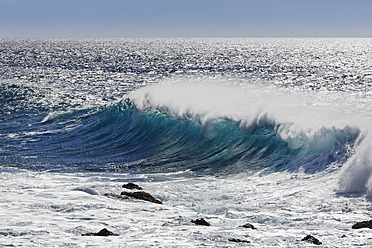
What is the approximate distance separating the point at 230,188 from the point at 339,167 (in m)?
3.18

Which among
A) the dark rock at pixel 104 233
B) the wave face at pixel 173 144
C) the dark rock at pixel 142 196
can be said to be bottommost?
the dark rock at pixel 104 233

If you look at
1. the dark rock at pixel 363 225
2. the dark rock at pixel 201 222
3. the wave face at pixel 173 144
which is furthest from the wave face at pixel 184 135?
the dark rock at pixel 201 222

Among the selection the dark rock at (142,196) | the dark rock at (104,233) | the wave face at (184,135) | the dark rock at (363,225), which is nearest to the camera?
the dark rock at (104,233)

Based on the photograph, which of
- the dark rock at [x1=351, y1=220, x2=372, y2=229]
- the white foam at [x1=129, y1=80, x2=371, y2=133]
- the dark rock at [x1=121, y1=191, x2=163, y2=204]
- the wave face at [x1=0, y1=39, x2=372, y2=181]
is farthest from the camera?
the white foam at [x1=129, y1=80, x2=371, y2=133]

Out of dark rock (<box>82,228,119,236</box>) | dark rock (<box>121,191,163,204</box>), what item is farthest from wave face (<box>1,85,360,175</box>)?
dark rock (<box>82,228,119,236</box>)

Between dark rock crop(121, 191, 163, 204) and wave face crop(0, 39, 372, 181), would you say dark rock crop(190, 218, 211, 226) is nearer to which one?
dark rock crop(121, 191, 163, 204)

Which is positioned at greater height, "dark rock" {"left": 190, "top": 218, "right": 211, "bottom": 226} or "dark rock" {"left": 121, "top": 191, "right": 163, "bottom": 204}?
"dark rock" {"left": 121, "top": 191, "right": 163, "bottom": 204}

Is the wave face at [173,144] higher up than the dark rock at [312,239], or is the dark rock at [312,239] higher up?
the wave face at [173,144]

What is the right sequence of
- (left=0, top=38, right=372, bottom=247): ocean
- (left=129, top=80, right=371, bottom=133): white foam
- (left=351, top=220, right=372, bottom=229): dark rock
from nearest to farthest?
(left=0, top=38, right=372, bottom=247): ocean, (left=351, top=220, right=372, bottom=229): dark rock, (left=129, top=80, right=371, bottom=133): white foam

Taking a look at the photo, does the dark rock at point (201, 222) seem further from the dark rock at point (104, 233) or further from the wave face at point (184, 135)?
the wave face at point (184, 135)

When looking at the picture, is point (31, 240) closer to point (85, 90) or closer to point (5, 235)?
point (5, 235)

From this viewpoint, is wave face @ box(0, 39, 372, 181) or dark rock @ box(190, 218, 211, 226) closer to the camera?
dark rock @ box(190, 218, 211, 226)

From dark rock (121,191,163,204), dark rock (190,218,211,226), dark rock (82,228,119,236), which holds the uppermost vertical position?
dark rock (121,191,163,204)

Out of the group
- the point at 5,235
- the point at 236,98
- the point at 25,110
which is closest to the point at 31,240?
the point at 5,235
